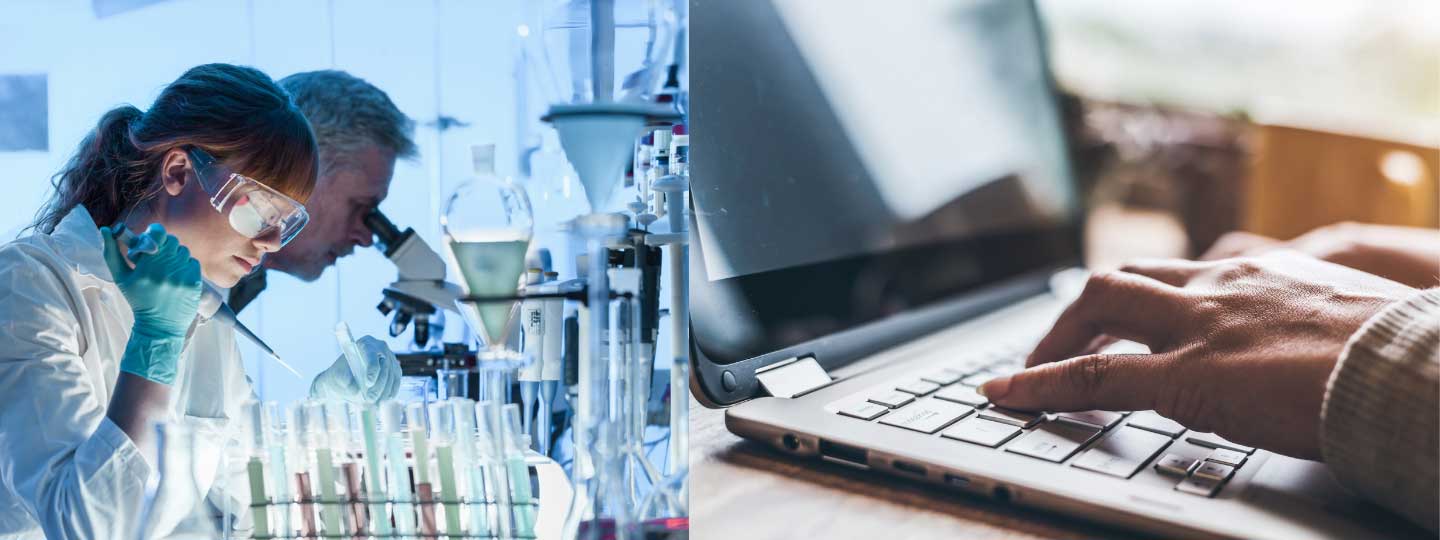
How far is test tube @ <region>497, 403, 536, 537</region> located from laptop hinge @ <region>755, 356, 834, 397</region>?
0.20 meters

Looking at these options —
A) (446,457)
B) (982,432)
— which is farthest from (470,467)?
(982,432)

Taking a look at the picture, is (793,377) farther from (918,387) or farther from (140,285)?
(140,285)

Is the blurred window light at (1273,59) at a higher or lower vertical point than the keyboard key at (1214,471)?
higher

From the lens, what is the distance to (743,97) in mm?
595

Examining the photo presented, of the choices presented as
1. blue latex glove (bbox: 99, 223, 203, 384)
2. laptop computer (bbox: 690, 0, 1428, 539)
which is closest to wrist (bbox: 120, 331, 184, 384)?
blue latex glove (bbox: 99, 223, 203, 384)

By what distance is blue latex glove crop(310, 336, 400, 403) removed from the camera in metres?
0.41

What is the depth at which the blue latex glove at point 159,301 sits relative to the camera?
46cm

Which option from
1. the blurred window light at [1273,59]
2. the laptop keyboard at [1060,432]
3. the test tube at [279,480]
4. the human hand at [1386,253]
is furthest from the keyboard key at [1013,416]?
the blurred window light at [1273,59]

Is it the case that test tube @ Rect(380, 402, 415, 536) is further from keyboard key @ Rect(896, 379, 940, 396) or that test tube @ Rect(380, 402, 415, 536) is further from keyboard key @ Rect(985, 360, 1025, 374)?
keyboard key @ Rect(985, 360, 1025, 374)

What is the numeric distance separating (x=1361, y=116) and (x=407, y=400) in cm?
180

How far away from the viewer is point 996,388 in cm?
54

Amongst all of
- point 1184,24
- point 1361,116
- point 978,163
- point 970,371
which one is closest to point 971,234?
point 978,163

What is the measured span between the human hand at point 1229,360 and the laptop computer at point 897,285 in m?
0.02

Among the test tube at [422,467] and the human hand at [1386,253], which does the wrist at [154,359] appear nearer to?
the test tube at [422,467]
